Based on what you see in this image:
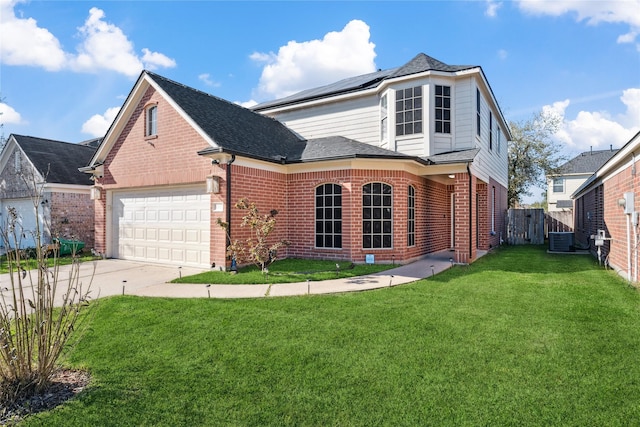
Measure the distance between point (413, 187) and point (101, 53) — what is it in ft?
34.9

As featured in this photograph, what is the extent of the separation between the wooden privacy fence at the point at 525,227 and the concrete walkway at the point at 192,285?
10.8m

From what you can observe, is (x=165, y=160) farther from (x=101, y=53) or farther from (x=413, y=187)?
(x=413, y=187)

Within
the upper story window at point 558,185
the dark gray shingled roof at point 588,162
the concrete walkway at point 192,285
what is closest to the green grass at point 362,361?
the concrete walkway at point 192,285

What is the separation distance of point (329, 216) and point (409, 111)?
483 centimetres

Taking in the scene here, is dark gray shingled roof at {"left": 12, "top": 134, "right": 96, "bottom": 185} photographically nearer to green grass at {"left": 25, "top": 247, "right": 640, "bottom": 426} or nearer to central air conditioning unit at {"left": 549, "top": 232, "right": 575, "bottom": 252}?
green grass at {"left": 25, "top": 247, "right": 640, "bottom": 426}

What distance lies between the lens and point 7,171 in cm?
1791

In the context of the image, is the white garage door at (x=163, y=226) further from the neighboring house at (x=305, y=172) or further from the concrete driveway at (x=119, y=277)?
the concrete driveway at (x=119, y=277)

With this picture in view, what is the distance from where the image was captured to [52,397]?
3.23m

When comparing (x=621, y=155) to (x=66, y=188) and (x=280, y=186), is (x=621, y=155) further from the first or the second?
(x=66, y=188)

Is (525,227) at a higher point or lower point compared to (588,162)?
lower

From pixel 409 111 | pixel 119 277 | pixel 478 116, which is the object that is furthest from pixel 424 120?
pixel 119 277

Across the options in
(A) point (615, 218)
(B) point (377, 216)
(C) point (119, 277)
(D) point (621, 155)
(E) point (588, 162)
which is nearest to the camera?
(D) point (621, 155)

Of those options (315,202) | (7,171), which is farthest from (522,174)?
(7,171)

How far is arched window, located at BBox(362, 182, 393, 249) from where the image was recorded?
10.7m
